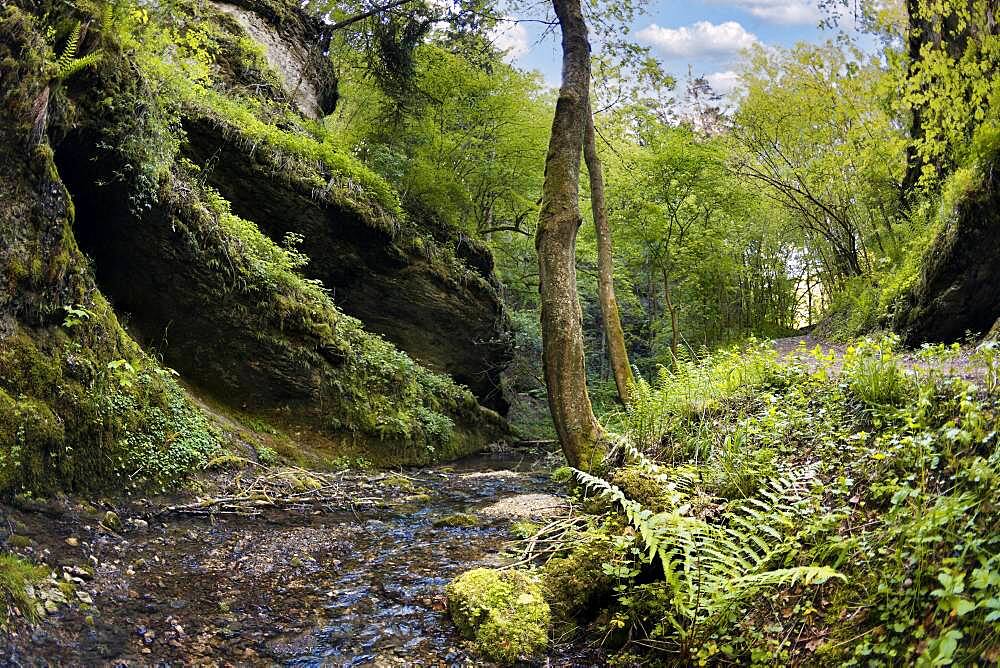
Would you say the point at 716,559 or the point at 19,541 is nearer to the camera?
the point at 716,559

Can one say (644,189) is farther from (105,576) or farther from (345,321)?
(105,576)

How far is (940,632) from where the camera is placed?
2.09 metres

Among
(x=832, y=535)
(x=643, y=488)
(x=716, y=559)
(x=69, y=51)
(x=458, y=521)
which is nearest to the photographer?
(x=832, y=535)

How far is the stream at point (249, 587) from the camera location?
3164mm

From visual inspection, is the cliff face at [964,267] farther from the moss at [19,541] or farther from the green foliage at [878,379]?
the moss at [19,541]

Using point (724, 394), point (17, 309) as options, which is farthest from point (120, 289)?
point (724, 394)

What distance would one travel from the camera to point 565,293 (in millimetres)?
5844

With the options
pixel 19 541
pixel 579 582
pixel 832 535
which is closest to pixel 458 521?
pixel 579 582

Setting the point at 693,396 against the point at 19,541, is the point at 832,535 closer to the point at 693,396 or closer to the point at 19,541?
the point at 693,396

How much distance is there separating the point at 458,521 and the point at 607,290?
530 centimetres

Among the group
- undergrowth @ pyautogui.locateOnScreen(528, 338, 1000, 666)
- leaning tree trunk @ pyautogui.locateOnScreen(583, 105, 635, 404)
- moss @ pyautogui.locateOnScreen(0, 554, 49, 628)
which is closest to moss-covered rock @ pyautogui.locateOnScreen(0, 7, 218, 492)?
moss @ pyautogui.locateOnScreen(0, 554, 49, 628)

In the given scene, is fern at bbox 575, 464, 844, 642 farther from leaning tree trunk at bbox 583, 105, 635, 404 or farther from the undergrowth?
leaning tree trunk at bbox 583, 105, 635, 404

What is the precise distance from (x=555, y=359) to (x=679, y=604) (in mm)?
3123

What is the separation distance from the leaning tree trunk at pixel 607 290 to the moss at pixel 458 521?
11.7 feet
